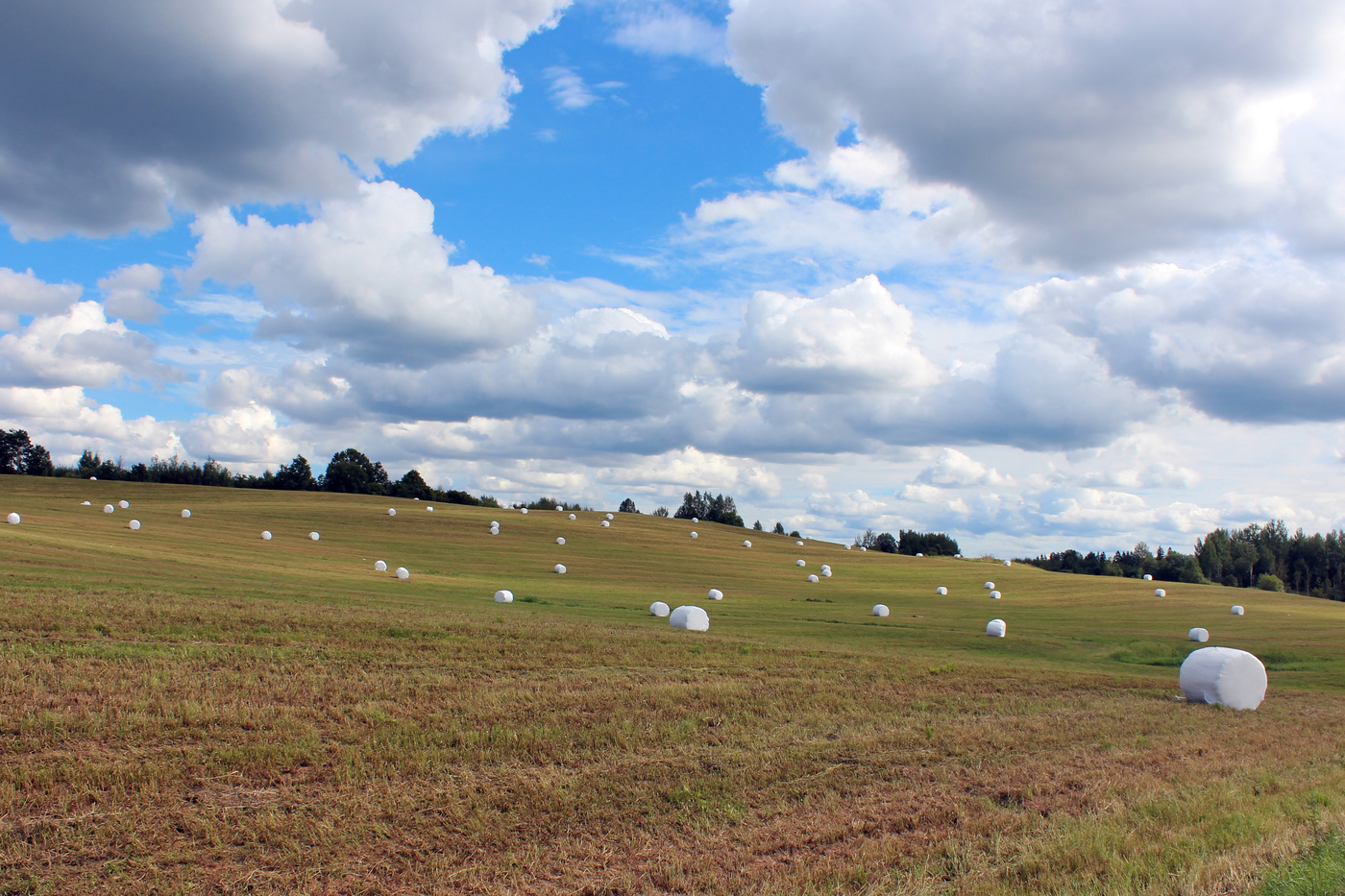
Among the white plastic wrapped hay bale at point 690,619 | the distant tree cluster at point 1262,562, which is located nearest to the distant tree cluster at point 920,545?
the distant tree cluster at point 1262,562

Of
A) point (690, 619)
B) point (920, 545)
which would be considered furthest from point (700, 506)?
point (690, 619)

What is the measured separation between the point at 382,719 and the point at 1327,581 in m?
191

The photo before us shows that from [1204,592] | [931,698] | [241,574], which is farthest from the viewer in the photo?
[1204,592]

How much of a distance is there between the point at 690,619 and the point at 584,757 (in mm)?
14399

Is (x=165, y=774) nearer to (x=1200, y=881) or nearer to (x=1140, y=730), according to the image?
(x=1200, y=881)

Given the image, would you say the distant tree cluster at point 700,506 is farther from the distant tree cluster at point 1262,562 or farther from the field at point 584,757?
the field at point 584,757

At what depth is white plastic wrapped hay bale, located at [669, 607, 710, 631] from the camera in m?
25.9

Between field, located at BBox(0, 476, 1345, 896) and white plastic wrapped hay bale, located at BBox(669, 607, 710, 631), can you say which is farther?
white plastic wrapped hay bale, located at BBox(669, 607, 710, 631)

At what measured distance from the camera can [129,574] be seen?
25.6m

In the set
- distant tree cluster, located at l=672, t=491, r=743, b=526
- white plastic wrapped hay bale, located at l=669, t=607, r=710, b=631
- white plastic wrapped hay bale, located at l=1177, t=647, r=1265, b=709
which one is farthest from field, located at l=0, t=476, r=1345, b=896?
distant tree cluster, located at l=672, t=491, r=743, b=526

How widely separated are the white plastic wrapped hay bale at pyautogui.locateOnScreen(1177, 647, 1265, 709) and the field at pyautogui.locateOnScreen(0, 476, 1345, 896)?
1.69 ft

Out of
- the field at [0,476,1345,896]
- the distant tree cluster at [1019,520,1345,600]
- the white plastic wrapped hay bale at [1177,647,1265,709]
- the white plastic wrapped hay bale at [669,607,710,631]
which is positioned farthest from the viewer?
the distant tree cluster at [1019,520,1345,600]

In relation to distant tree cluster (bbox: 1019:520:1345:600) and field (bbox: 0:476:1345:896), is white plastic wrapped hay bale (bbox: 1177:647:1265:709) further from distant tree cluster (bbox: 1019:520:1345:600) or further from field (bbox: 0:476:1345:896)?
distant tree cluster (bbox: 1019:520:1345:600)

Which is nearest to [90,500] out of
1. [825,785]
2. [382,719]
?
[382,719]
